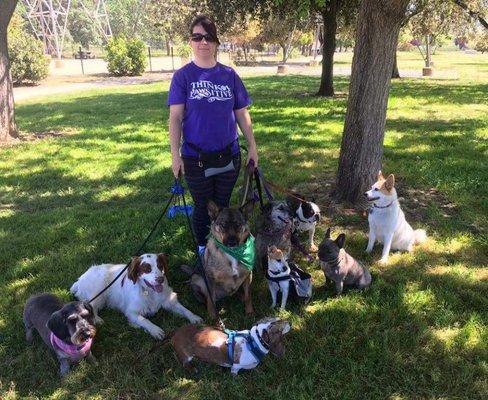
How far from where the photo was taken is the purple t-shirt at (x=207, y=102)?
3910 mm

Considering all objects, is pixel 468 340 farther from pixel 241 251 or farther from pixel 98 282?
pixel 98 282

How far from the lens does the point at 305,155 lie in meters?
8.63

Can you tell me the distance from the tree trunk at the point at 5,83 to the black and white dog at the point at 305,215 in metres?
8.97

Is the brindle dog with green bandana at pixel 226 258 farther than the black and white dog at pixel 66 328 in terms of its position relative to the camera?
Yes

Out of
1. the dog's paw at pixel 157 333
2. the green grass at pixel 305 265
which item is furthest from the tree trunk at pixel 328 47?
the dog's paw at pixel 157 333

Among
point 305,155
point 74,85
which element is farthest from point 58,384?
point 74,85

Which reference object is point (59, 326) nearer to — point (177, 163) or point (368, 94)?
point (177, 163)

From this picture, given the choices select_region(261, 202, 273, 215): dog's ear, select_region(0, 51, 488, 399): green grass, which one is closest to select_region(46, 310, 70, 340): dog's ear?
select_region(0, 51, 488, 399): green grass

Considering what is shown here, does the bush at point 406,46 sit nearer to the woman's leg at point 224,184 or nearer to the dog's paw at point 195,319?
the woman's leg at point 224,184

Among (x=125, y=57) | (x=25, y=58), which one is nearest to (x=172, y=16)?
(x=125, y=57)

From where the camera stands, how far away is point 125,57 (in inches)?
1148

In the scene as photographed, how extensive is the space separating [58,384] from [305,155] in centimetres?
640

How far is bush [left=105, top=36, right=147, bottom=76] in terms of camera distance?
29.0m

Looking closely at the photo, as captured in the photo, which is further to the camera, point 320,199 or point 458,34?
point 458,34
